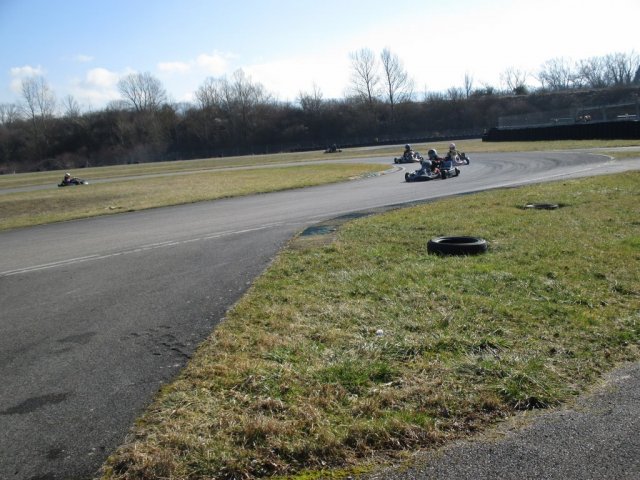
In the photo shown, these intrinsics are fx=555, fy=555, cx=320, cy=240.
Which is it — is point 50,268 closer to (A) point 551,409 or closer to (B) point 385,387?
(B) point 385,387

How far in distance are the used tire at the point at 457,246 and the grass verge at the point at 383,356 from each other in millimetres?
230

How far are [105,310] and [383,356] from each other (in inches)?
141

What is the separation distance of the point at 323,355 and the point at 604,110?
126ft

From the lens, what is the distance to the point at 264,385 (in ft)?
12.7

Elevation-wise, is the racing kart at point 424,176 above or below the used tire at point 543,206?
above

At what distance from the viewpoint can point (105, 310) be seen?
6.35 m

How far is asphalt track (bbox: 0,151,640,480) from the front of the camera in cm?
353

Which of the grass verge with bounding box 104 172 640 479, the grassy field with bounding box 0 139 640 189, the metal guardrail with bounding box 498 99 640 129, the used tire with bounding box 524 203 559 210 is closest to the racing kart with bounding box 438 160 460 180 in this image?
the used tire with bounding box 524 203 559 210

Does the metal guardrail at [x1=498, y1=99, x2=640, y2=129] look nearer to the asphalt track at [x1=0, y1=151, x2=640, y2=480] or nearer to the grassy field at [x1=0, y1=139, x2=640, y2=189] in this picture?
the grassy field at [x1=0, y1=139, x2=640, y2=189]

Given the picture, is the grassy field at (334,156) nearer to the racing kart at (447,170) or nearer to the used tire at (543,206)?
the racing kart at (447,170)

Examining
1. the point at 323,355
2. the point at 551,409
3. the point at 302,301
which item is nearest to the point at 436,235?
the point at 302,301

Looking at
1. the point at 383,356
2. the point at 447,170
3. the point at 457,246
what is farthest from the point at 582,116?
the point at 383,356

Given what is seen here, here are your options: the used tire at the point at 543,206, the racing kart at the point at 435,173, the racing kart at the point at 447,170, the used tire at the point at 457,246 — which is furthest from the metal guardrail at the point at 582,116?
the used tire at the point at 457,246

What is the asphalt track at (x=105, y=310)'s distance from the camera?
3531 millimetres
